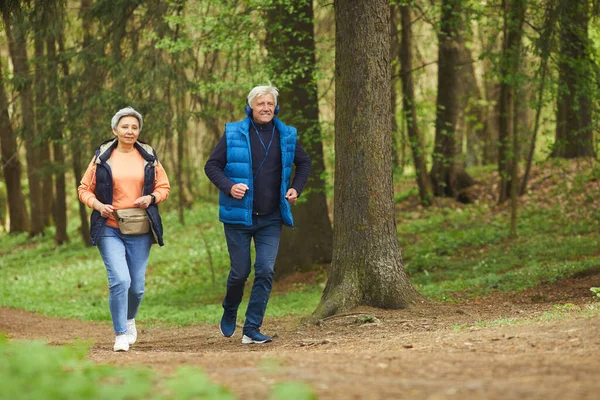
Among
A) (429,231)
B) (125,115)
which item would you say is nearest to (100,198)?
(125,115)

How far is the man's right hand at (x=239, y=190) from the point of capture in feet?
25.6

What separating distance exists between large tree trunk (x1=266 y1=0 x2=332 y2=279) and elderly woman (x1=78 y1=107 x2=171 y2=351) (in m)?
5.99

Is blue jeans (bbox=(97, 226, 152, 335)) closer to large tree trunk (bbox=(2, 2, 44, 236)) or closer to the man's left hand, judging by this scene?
the man's left hand

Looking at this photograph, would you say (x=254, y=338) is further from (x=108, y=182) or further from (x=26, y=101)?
(x=26, y=101)

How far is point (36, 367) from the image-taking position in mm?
4176

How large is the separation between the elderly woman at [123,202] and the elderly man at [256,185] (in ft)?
2.02

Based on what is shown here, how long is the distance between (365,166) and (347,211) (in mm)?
549

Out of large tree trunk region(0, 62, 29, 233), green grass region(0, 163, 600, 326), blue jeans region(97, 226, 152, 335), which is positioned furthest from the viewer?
large tree trunk region(0, 62, 29, 233)

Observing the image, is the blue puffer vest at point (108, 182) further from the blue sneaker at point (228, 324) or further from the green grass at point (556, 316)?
the green grass at point (556, 316)

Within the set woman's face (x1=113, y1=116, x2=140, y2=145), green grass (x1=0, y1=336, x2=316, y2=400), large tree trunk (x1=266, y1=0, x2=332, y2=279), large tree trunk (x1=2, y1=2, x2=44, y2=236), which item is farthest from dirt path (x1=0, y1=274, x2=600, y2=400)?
large tree trunk (x1=2, y1=2, x2=44, y2=236)

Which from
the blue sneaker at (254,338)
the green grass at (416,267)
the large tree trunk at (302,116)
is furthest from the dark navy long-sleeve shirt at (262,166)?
the large tree trunk at (302,116)

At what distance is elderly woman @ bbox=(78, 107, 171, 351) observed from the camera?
25.1ft

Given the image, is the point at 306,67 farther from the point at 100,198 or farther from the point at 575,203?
the point at 575,203

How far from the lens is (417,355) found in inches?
221
